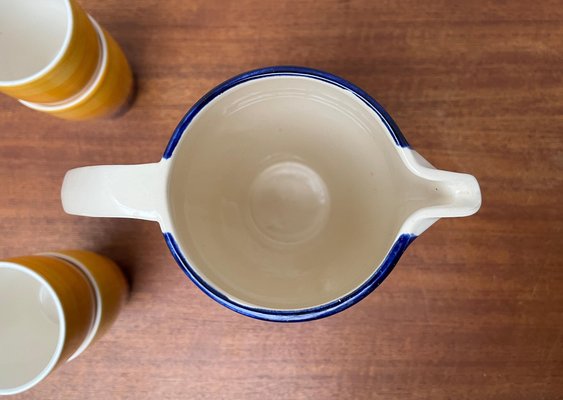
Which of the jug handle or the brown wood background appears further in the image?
the brown wood background

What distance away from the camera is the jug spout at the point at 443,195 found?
384mm

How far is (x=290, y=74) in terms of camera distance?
1.38ft

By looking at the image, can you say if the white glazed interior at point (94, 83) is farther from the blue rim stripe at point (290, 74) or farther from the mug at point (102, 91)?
the blue rim stripe at point (290, 74)

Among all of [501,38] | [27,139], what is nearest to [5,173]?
[27,139]

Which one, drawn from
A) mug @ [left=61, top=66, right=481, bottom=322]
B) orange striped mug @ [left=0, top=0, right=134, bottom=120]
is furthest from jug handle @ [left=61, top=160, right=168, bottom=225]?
orange striped mug @ [left=0, top=0, right=134, bottom=120]

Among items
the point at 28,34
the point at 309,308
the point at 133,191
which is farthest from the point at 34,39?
the point at 309,308


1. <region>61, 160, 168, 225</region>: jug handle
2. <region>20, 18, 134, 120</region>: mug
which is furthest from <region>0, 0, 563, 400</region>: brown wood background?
<region>61, 160, 168, 225</region>: jug handle

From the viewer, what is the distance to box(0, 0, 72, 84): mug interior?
0.54 m

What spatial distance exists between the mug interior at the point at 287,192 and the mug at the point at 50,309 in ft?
0.42

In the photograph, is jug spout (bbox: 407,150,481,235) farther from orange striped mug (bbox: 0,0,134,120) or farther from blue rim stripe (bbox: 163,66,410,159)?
orange striped mug (bbox: 0,0,134,120)

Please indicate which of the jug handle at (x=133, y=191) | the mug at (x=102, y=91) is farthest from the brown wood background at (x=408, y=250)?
the jug handle at (x=133, y=191)

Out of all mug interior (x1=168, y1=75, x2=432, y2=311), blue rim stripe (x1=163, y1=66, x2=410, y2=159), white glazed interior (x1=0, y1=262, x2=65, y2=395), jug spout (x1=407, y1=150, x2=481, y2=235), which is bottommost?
white glazed interior (x1=0, y1=262, x2=65, y2=395)

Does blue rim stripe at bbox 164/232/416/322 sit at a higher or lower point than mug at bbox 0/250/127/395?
higher

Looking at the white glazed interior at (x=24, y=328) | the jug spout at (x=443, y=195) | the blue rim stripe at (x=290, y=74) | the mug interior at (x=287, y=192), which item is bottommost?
the white glazed interior at (x=24, y=328)
